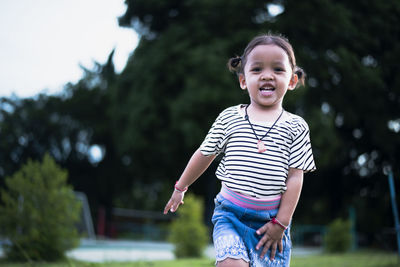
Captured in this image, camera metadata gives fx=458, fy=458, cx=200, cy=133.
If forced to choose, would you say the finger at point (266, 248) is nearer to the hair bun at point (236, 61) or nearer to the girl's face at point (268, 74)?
the girl's face at point (268, 74)


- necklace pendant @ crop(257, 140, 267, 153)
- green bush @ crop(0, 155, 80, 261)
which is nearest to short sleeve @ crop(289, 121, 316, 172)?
necklace pendant @ crop(257, 140, 267, 153)

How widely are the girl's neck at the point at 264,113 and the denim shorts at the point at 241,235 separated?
18.9 inches

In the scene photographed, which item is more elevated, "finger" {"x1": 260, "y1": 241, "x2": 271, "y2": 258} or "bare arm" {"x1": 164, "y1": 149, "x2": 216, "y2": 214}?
"bare arm" {"x1": 164, "y1": 149, "x2": 216, "y2": 214}

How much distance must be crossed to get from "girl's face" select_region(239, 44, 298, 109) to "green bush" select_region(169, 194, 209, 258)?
801 centimetres

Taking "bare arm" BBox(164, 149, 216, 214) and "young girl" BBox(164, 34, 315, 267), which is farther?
"bare arm" BBox(164, 149, 216, 214)

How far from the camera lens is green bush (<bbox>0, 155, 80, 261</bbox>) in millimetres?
6941

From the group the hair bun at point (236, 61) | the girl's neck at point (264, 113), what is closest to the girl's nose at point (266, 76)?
the girl's neck at point (264, 113)

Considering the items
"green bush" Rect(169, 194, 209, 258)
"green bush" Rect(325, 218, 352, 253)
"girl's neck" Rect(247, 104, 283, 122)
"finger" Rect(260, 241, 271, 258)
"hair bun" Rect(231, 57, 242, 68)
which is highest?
"hair bun" Rect(231, 57, 242, 68)

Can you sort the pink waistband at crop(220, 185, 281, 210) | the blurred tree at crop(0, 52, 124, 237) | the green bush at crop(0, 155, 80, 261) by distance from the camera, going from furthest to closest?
the blurred tree at crop(0, 52, 124, 237) → the green bush at crop(0, 155, 80, 261) → the pink waistband at crop(220, 185, 281, 210)

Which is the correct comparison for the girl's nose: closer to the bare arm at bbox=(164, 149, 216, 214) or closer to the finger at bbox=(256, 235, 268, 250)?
the bare arm at bbox=(164, 149, 216, 214)

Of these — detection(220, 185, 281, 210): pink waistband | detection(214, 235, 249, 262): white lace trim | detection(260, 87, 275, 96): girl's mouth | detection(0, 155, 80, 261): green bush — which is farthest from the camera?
detection(0, 155, 80, 261): green bush

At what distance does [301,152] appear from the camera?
2398mm

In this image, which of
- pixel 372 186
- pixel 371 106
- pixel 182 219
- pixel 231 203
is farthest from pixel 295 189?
pixel 372 186

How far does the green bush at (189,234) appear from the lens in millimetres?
10344
